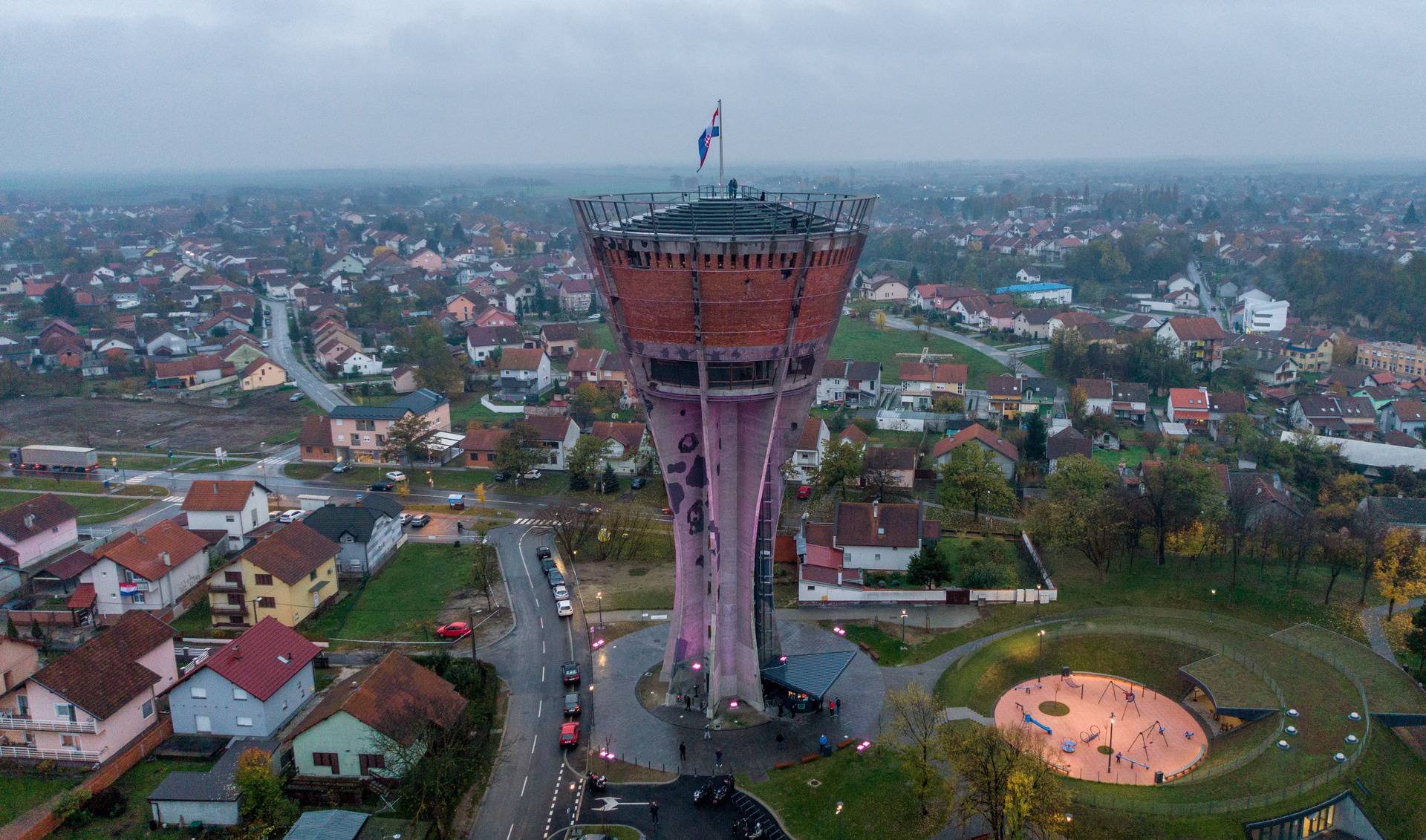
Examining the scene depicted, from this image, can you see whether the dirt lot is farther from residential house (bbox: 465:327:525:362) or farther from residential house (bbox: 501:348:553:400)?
residential house (bbox: 465:327:525:362)

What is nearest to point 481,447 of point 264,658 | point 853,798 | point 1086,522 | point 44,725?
point 264,658

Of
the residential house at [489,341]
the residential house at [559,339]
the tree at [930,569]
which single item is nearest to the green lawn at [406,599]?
the tree at [930,569]

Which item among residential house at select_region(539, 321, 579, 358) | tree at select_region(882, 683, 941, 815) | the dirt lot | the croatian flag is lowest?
the dirt lot

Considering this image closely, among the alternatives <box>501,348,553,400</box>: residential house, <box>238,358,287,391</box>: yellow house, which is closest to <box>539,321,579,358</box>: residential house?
<box>501,348,553,400</box>: residential house

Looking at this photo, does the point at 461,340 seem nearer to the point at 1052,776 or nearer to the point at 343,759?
the point at 343,759

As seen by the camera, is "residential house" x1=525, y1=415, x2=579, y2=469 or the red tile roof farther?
"residential house" x1=525, y1=415, x2=579, y2=469

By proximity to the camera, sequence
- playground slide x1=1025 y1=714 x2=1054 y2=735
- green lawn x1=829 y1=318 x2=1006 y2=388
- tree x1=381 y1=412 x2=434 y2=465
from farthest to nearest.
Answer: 1. green lawn x1=829 y1=318 x2=1006 y2=388
2. tree x1=381 y1=412 x2=434 y2=465
3. playground slide x1=1025 y1=714 x2=1054 y2=735
